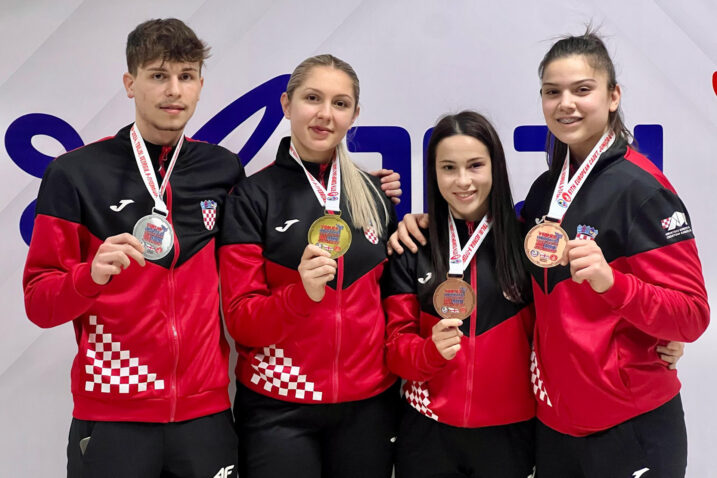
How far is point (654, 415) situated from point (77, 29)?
3.49 meters

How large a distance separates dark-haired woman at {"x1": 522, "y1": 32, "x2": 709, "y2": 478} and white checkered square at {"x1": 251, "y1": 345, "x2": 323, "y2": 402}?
1.00 m

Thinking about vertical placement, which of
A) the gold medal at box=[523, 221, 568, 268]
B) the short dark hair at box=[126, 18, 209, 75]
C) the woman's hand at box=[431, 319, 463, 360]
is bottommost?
the woman's hand at box=[431, 319, 463, 360]

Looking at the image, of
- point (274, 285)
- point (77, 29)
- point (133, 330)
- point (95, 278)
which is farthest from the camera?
point (77, 29)

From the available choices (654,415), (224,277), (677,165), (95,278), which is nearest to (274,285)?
(224,277)

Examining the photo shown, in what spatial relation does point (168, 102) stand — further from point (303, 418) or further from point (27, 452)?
point (27, 452)

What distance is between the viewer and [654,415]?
2504mm

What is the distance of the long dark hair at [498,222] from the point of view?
281 cm

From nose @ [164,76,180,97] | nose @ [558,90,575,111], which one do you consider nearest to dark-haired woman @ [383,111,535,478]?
nose @ [558,90,575,111]

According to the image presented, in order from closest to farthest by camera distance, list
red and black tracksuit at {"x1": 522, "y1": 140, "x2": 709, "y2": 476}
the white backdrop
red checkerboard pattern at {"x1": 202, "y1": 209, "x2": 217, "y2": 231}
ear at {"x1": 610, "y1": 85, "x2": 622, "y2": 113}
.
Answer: red and black tracksuit at {"x1": 522, "y1": 140, "x2": 709, "y2": 476}, ear at {"x1": 610, "y1": 85, "x2": 622, "y2": 113}, red checkerboard pattern at {"x1": 202, "y1": 209, "x2": 217, "y2": 231}, the white backdrop

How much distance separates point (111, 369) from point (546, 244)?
6.06 feet

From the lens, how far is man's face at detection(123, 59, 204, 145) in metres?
2.74

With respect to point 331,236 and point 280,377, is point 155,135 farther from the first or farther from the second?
point 280,377

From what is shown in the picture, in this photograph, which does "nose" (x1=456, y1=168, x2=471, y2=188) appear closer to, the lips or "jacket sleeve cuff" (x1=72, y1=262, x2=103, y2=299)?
the lips

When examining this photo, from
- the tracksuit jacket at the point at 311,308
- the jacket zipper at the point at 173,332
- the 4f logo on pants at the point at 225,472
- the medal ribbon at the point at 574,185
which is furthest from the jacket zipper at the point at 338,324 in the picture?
the medal ribbon at the point at 574,185
